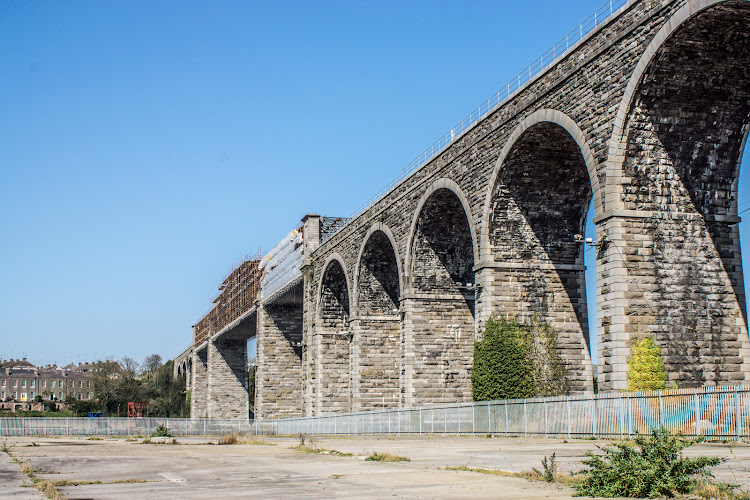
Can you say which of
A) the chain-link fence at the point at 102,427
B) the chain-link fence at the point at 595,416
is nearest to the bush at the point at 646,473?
the chain-link fence at the point at 595,416

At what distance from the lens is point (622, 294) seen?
67.2 feet

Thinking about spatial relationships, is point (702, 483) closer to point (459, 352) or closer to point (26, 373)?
point (459, 352)

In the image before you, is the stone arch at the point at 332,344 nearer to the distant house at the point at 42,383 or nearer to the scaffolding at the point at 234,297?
the scaffolding at the point at 234,297

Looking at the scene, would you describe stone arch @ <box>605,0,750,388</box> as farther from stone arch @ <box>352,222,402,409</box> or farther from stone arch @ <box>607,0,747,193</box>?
stone arch @ <box>352,222,402,409</box>

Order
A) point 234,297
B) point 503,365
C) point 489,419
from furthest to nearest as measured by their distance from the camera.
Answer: point 234,297 < point 503,365 < point 489,419

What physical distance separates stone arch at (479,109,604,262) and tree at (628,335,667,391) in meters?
3.62

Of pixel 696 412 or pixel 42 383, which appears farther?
pixel 42 383

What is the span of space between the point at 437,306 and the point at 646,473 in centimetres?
2729

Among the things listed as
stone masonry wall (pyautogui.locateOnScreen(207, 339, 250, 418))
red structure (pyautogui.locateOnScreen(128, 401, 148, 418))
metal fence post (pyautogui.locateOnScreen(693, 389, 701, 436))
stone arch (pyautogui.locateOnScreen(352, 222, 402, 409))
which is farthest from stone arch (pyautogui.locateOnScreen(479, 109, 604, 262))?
red structure (pyautogui.locateOnScreen(128, 401, 148, 418))

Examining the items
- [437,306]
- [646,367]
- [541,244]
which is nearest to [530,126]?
[541,244]

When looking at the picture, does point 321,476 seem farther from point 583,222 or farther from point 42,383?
point 42,383

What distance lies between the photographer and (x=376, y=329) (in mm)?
41750

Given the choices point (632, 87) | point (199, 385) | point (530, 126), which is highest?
point (530, 126)

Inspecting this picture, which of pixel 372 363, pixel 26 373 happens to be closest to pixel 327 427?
pixel 372 363
